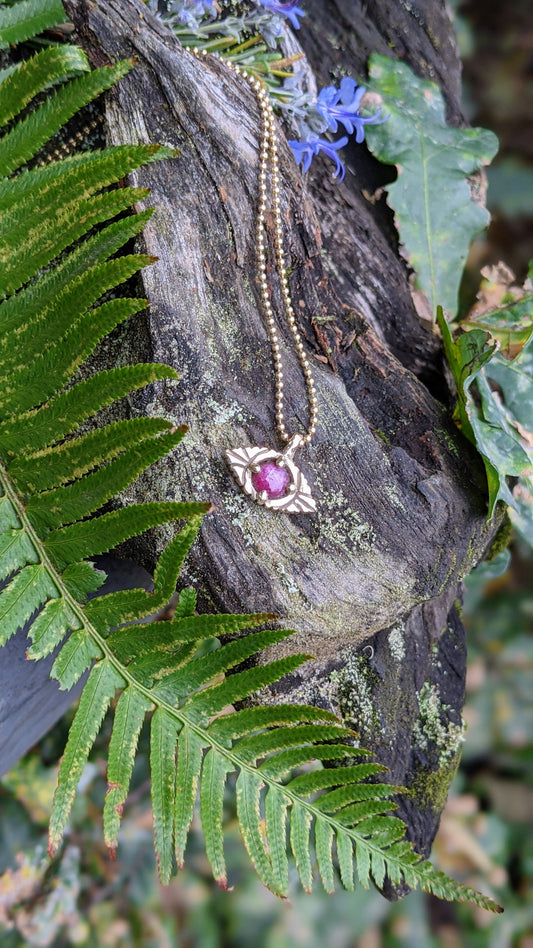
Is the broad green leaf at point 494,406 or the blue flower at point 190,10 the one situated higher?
the blue flower at point 190,10

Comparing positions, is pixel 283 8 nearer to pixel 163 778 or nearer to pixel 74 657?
pixel 74 657

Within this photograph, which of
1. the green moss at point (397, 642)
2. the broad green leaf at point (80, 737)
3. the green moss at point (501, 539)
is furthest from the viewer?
the green moss at point (501, 539)

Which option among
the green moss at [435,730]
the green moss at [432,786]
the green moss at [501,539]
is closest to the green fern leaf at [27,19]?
the green moss at [501,539]

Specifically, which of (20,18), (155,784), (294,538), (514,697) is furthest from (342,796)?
(514,697)

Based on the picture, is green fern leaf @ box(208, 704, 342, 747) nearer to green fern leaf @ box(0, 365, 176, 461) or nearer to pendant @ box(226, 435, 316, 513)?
pendant @ box(226, 435, 316, 513)

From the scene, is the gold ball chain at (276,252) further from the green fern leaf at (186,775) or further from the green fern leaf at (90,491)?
the green fern leaf at (186,775)

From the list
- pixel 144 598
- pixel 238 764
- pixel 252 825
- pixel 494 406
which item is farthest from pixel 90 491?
pixel 494 406

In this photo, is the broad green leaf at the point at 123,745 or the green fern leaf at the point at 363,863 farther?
the green fern leaf at the point at 363,863
